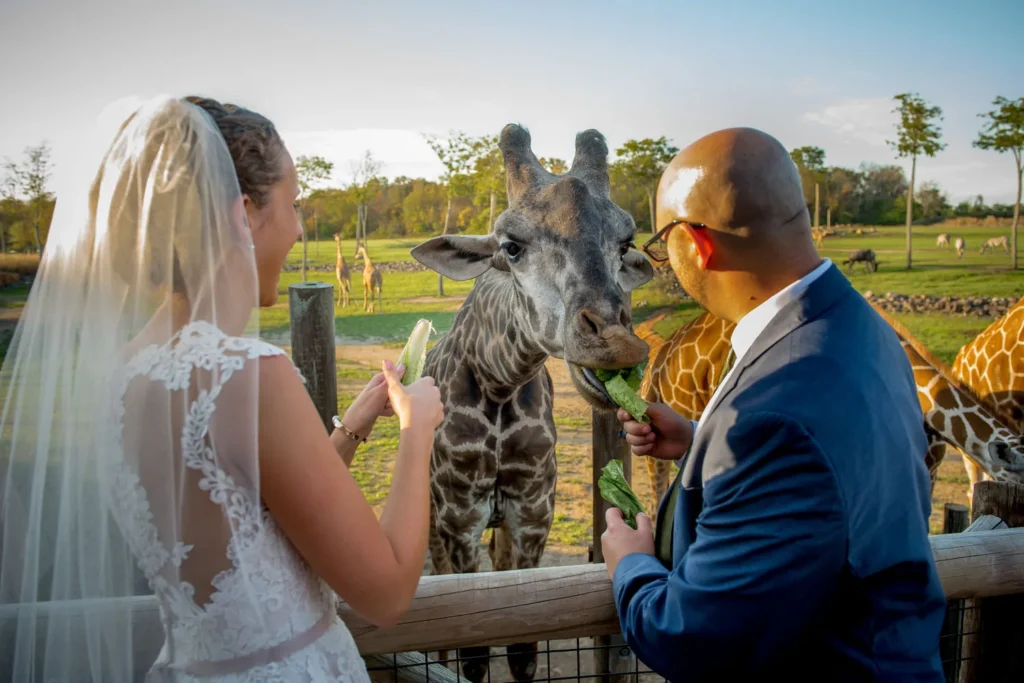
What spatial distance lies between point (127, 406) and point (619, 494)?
1.31m

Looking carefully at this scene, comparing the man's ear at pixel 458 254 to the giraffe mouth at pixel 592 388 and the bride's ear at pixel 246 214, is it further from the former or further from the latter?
the bride's ear at pixel 246 214

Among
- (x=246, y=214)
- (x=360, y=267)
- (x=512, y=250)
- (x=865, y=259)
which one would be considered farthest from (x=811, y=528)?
(x=360, y=267)

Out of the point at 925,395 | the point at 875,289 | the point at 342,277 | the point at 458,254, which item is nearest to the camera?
the point at 458,254

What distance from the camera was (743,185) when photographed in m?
1.53

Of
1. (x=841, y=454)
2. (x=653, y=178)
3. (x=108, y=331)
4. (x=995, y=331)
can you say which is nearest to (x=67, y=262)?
(x=108, y=331)

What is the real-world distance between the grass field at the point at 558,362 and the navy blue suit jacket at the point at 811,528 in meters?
7.17

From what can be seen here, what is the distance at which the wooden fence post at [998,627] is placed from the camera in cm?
278

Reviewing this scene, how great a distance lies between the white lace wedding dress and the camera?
1.38 metres

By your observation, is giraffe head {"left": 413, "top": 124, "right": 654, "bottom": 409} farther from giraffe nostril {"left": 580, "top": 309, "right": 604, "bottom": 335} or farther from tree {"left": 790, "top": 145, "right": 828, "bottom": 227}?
tree {"left": 790, "top": 145, "right": 828, "bottom": 227}

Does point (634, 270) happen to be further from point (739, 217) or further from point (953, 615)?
point (953, 615)

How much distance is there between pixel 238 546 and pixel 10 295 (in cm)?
206

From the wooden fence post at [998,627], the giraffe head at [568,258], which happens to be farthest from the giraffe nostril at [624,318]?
the wooden fence post at [998,627]

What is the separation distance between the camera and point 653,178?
1372 cm

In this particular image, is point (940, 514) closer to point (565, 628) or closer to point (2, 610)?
point (565, 628)
